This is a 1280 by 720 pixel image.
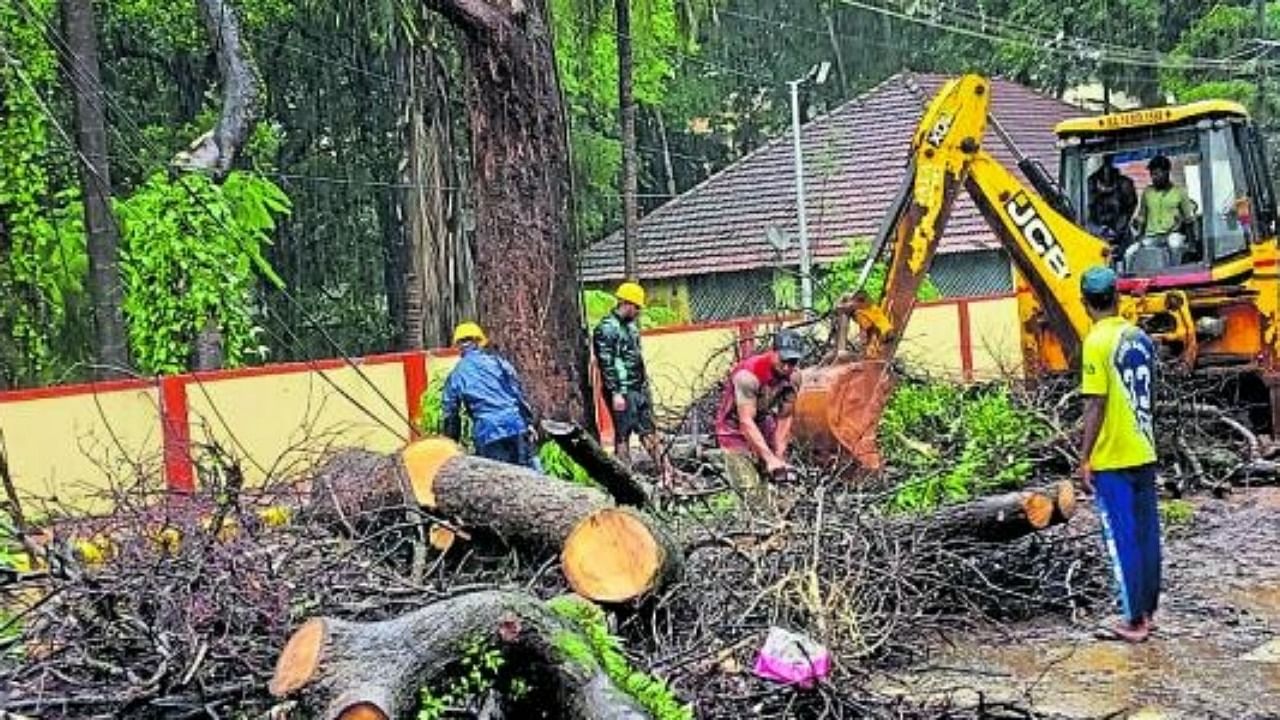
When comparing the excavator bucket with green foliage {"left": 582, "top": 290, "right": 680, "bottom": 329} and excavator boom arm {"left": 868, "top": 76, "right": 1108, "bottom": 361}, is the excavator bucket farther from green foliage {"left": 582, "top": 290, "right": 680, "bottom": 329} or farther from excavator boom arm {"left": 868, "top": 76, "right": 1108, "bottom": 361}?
green foliage {"left": 582, "top": 290, "right": 680, "bottom": 329}

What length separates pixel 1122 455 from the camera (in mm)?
7082

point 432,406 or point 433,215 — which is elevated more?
point 433,215

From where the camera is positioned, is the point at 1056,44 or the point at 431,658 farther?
the point at 1056,44

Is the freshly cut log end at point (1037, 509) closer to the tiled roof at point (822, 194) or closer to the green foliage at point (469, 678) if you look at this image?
the green foliage at point (469, 678)

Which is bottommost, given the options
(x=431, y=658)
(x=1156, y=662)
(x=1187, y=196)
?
(x=1156, y=662)

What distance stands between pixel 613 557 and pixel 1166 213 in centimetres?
739

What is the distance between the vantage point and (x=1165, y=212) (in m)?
12.0

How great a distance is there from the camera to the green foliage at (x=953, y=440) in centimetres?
912

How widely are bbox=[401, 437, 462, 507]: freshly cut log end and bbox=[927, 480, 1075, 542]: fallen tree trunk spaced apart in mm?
2373

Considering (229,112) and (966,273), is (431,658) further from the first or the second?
(966,273)

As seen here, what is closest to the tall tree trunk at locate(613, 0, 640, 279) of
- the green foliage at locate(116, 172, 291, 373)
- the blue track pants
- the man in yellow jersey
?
→ the green foliage at locate(116, 172, 291, 373)

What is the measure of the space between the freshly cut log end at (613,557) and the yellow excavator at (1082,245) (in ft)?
10.3

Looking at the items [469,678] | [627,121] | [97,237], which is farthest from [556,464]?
[627,121]

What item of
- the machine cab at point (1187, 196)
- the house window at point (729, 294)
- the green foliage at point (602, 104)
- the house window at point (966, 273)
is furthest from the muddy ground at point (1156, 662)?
the house window at point (729, 294)
